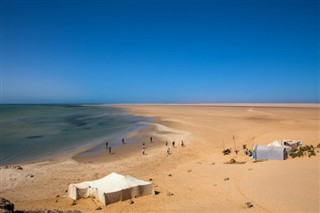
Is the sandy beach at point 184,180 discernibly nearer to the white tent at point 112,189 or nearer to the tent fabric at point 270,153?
the white tent at point 112,189

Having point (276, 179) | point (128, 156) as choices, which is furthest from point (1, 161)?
point (276, 179)

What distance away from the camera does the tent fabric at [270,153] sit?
1175 inches

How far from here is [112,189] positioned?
20078 millimetres

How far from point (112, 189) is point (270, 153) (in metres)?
17.7

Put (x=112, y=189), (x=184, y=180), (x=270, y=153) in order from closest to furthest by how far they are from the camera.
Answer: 1. (x=112, y=189)
2. (x=184, y=180)
3. (x=270, y=153)

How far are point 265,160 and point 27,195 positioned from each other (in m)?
22.2

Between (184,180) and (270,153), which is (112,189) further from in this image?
(270,153)

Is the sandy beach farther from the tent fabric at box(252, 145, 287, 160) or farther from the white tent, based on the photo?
the tent fabric at box(252, 145, 287, 160)

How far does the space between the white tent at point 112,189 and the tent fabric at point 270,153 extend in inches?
557

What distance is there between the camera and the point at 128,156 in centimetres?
3669

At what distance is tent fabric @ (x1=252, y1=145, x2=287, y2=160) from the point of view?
29.8m

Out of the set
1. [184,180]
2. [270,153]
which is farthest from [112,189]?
[270,153]

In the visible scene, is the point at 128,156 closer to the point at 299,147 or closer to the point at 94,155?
the point at 94,155

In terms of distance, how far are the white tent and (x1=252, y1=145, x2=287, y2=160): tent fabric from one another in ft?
46.4
